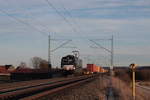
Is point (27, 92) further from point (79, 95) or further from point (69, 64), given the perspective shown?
point (69, 64)

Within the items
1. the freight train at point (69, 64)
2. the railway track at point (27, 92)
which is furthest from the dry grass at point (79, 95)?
the freight train at point (69, 64)

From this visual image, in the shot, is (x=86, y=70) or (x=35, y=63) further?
(x=35, y=63)

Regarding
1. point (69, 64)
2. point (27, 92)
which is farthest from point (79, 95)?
point (69, 64)

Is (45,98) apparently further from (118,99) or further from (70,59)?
(70,59)

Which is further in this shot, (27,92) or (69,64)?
(69,64)

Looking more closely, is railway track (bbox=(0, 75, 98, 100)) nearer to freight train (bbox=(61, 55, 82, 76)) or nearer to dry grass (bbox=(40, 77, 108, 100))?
dry grass (bbox=(40, 77, 108, 100))

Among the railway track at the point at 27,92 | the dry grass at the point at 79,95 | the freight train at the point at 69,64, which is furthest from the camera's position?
the freight train at the point at 69,64

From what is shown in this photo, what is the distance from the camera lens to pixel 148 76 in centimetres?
8212

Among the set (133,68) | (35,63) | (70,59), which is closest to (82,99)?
(133,68)

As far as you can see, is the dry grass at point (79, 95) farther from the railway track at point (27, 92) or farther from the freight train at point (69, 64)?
the freight train at point (69, 64)

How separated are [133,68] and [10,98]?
25.5ft

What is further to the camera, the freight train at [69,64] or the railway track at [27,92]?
the freight train at [69,64]

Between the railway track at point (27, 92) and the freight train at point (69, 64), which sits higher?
the freight train at point (69, 64)

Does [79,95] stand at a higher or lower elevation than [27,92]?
lower
